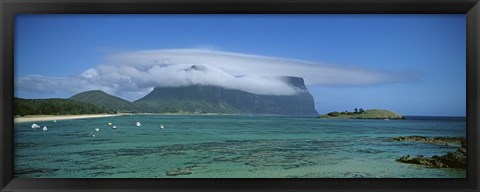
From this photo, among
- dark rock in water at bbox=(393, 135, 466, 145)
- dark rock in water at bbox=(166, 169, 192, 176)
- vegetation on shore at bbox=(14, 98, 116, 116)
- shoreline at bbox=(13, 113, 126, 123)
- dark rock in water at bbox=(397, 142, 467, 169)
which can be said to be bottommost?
dark rock in water at bbox=(166, 169, 192, 176)

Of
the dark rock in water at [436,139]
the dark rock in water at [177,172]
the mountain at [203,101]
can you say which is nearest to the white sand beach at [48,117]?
the mountain at [203,101]

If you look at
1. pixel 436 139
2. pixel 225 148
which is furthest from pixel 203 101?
pixel 436 139

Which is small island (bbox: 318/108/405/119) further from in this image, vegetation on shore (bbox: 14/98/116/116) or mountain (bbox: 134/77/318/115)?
vegetation on shore (bbox: 14/98/116/116)

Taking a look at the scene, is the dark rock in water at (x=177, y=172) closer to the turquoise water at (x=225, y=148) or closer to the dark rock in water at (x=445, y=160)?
the turquoise water at (x=225, y=148)

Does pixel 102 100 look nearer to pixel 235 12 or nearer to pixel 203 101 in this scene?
pixel 203 101

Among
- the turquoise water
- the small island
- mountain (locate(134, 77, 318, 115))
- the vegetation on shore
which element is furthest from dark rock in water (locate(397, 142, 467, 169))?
the vegetation on shore

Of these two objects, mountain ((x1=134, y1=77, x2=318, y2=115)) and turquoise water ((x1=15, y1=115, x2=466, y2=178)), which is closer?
turquoise water ((x1=15, y1=115, x2=466, y2=178))

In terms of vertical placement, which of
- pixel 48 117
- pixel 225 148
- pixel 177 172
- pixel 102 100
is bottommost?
pixel 177 172
